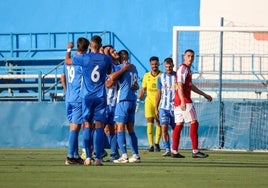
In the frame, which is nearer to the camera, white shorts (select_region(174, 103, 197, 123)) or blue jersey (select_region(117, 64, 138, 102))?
blue jersey (select_region(117, 64, 138, 102))

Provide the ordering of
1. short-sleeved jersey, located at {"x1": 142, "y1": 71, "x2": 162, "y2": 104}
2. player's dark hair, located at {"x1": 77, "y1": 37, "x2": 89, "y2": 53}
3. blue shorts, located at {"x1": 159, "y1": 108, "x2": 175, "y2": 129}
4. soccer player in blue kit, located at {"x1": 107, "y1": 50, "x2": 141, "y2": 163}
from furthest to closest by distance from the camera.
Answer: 1. short-sleeved jersey, located at {"x1": 142, "y1": 71, "x2": 162, "y2": 104}
2. blue shorts, located at {"x1": 159, "y1": 108, "x2": 175, "y2": 129}
3. soccer player in blue kit, located at {"x1": 107, "y1": 50, "x2": 141, "y2": 163}
4. player's dark hair, located at {"x1": 77, "y1": 37, "x2": 89, "y2": 53}

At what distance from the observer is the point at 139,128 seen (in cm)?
2714

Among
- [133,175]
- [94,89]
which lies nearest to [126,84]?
[94,89]

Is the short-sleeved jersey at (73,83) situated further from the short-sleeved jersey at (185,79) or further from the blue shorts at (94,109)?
the short-sleeved jersey at (185,79)

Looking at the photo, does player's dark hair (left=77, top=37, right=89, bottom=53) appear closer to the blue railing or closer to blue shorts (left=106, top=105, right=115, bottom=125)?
blue shorts (left=106, top=105, right=115, bottom=125)

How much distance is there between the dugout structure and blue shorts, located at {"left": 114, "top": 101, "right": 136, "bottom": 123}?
760 cm

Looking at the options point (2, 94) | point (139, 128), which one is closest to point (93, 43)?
point (139, 128)

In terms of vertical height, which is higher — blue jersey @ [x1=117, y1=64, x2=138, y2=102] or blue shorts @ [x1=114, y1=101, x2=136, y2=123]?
blue jersey @ [x1=117, y1=64, x2=138, y2=102]

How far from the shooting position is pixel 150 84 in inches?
953

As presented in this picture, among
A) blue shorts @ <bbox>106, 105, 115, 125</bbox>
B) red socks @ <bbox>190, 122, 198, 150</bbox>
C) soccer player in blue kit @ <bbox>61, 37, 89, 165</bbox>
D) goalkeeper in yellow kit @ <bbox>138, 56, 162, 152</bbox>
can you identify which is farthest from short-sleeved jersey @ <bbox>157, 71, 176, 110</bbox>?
soccer player in blue kit @ <bbox>61, 37, 89, 165</bbox>

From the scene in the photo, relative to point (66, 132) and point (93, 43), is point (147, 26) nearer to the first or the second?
point (66, 132)

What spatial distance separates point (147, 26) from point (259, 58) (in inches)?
278

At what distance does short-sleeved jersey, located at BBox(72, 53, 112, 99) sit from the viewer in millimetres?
15578

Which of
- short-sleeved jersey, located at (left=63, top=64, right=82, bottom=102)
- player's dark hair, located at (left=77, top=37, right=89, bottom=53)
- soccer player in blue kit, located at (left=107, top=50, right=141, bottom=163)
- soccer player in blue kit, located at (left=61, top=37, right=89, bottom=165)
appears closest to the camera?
player's dark hair, located at (left=77, top=37, right=89, bottom=53)
